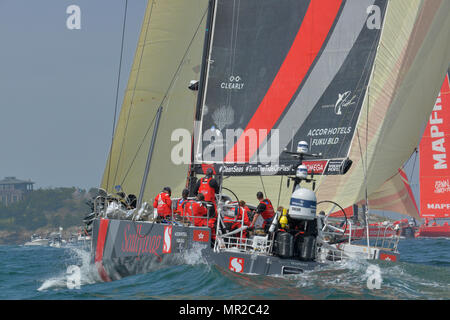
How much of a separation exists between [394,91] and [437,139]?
79.5 ft

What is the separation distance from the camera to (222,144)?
44.3 feet

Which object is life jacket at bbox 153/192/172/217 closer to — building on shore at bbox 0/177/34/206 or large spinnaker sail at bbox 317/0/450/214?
large spinnaker sail at bbox 317/0/450/214

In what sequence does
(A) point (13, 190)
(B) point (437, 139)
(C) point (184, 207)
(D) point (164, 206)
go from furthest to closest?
(A) point (13, 190) < (B) point (437, 139) < (D) point (164, 206) < (C) point (184, 207)

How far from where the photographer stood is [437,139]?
121 ft

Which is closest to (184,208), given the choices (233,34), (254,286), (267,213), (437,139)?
(267,213)

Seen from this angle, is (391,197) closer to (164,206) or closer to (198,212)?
(164,206)

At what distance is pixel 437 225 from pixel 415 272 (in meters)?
42.4

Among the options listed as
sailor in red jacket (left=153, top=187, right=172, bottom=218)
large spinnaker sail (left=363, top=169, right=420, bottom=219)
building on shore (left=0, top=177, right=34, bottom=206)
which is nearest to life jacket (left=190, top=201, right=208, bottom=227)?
sailor in red jacket (left=153, top=187, right=172, bottom=218)

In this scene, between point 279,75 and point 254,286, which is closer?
point 254,286

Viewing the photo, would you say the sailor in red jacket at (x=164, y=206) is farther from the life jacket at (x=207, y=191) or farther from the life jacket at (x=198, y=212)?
the life jacket at (x=198, y=212)

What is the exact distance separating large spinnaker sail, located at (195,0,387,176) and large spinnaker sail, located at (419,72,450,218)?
2201 cm
